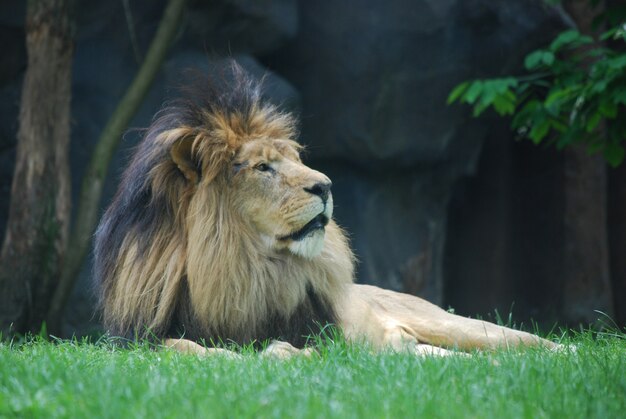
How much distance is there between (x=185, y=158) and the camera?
4.73 meters

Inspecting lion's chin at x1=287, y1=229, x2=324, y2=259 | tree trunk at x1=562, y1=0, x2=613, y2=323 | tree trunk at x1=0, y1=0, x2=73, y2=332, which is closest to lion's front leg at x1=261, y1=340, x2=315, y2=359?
lion's chin at x1=287, y1=229, x2=324, y2=259

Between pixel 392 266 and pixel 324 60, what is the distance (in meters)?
2.16

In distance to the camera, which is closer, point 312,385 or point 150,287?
point 312,385

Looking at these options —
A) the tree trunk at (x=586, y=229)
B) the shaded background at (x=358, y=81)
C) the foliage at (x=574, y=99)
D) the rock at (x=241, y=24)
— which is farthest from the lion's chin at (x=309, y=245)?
the tree trunk at (x=586, y=229)

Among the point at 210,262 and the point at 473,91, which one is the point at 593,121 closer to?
the point at 473,91

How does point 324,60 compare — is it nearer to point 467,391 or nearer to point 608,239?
point 608,239

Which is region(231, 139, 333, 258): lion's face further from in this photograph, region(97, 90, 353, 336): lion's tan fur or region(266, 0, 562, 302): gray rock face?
region(266, 0, 562, 302): gray rock face

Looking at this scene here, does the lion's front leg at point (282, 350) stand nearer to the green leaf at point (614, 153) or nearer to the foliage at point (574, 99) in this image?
the foliage at point (574, 99)

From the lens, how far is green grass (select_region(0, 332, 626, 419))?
280cm

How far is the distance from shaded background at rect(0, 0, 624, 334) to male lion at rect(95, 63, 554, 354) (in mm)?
3898

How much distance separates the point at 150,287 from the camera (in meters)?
4.62

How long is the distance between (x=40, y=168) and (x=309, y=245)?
12.4 feet

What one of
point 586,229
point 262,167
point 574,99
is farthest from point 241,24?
point 262,167

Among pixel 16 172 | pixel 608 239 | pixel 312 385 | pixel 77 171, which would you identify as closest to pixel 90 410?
pixel 312 385
